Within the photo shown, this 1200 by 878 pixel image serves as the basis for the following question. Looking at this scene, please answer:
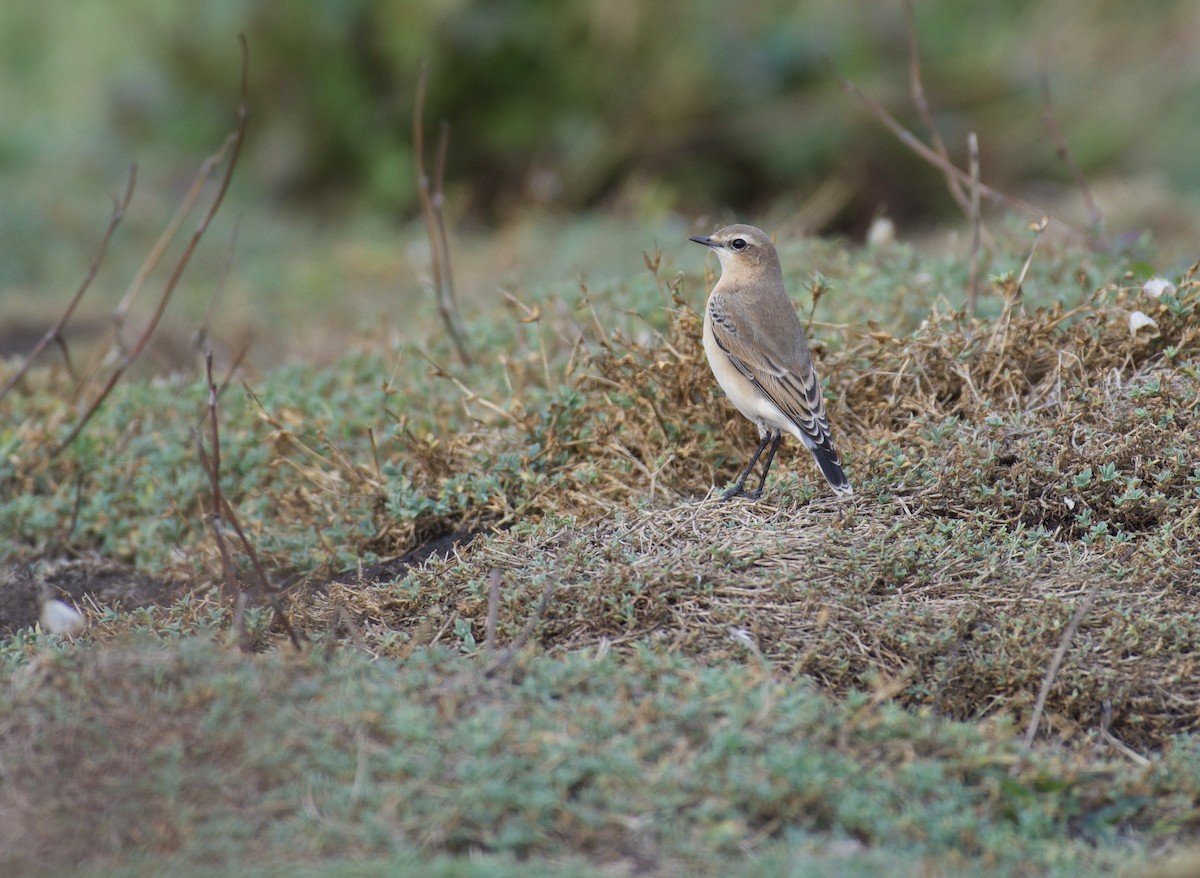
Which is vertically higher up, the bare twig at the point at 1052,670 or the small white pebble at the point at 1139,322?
the small white pebble at the point at 1139,322

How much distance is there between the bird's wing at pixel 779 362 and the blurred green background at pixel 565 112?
5570mm

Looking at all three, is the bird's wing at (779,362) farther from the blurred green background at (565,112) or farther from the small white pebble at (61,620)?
the blurred green background at (565,112)

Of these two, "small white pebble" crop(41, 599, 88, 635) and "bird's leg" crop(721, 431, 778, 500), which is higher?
"bird's leg" crop(721, 431, 778, 500)

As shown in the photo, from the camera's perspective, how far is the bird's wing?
4.87 m

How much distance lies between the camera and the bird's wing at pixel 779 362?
4871 mm

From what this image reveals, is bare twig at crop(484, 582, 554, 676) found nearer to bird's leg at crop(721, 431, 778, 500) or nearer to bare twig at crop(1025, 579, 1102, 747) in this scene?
bird's leg at crop(721, 431, 778, 500)

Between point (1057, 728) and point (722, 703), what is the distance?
107cm

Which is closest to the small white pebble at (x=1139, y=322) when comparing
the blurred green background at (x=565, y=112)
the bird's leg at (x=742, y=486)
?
the bird's leg at (x=742, y=486)

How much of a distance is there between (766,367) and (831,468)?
1.63ft

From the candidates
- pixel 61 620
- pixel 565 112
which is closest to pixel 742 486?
pixel 61 620

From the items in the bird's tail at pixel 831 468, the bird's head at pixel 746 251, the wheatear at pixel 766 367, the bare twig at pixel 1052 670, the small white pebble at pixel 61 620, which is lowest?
the bare twig at pixel 1052 670

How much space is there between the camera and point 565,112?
1134 centimetres

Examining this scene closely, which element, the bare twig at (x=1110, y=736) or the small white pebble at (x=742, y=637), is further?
the small white pebble at (x=742, y=637)

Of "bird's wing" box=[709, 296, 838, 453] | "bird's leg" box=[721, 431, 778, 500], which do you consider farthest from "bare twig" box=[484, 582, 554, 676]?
"bird's wing" box=[709, 296, 838, 453]
